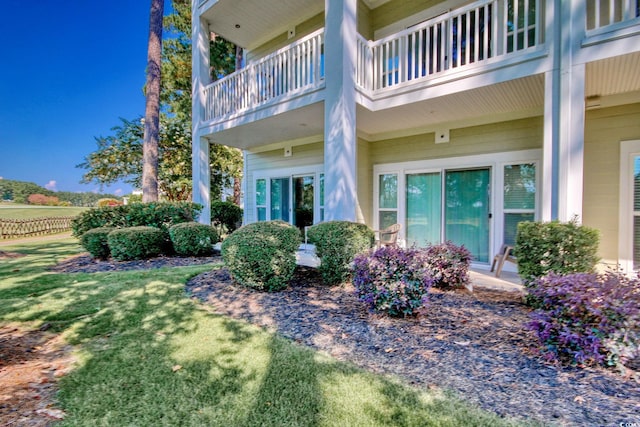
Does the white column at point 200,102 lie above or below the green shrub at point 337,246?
above

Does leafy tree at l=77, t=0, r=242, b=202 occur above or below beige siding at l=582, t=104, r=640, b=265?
above

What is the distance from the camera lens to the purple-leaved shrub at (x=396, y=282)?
3569 mm

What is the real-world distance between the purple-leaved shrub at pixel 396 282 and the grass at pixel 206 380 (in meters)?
1.21

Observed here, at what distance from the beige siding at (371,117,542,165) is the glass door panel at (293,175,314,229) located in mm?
2217

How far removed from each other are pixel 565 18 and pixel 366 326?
538 cm

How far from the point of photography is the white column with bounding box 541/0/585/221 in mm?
4297

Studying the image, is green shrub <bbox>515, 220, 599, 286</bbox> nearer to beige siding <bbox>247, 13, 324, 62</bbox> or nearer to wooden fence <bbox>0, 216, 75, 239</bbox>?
beige siding <bbox>247, 13, 324, 62</bbox>

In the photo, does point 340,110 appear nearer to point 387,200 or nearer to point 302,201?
point 387,200

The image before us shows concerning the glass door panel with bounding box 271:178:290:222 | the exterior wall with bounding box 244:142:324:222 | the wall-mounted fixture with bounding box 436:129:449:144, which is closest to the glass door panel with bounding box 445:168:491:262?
the wall-mounted fixture with bounding box 436:129:449:144

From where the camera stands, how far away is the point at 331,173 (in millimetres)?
5910

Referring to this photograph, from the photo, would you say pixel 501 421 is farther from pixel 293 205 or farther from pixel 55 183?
pixel 55 183

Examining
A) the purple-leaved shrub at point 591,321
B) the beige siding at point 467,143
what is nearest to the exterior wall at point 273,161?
the beige siding at point 467,143

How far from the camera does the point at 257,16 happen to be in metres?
8.52

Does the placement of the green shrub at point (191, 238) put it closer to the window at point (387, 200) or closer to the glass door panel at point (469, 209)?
the window at point (387, 200)
